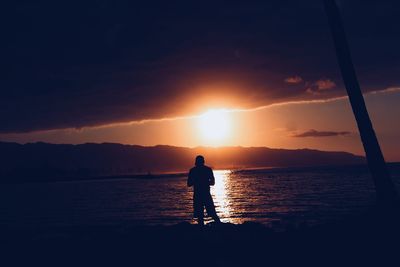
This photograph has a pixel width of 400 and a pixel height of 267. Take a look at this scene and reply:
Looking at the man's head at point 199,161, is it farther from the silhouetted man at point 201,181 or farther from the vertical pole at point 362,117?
the vertical pole at point 362,117

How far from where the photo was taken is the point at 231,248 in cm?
1385

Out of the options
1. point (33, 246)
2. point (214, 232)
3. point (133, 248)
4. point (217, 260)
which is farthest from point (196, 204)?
point (33, 246)

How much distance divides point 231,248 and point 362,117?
28.7 ft

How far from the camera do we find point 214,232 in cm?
1661

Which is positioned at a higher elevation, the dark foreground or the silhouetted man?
the silhouetted man

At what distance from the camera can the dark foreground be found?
1206 centimetres

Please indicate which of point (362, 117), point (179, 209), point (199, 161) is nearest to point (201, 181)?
point (199, 161)

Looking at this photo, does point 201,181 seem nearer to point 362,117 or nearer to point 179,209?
point 362,117

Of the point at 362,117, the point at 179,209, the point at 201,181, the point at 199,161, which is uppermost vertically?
the point at 362,117

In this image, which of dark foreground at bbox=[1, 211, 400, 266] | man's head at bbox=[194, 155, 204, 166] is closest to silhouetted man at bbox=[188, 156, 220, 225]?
man's head at bbox=[194, 155, 204, 166]

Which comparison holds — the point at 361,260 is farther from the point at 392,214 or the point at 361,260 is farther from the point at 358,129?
the point at 358,129

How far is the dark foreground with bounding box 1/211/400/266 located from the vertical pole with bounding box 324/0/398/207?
4.50ft

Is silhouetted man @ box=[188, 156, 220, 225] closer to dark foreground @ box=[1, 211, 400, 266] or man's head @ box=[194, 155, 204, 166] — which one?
man's head @ box=[194, 155, 204, 166]

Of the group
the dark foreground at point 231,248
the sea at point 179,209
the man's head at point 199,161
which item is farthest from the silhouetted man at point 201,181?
the sea at point 179,209
